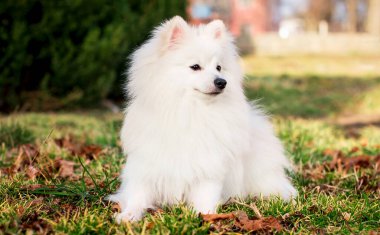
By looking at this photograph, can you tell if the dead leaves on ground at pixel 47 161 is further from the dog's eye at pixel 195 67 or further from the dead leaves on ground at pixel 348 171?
the dead leaves on ground at pixel 348 171

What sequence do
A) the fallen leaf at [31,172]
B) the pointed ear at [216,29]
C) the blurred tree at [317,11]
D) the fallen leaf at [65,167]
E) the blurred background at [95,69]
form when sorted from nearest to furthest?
the pointed ear at [216,29] → the fallen leaf at [31,172] → the fallen leaf at [65,167] → the blurred background at [95,69] → the blurred tree at [317,11]

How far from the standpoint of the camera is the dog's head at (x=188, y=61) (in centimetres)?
330

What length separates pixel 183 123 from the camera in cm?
330

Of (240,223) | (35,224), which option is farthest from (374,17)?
(35,224)

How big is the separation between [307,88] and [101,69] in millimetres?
6608

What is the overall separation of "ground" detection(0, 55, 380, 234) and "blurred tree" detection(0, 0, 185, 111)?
507 mm

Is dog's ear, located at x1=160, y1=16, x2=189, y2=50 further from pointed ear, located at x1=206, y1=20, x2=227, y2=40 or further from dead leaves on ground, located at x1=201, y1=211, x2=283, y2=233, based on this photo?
dead leaves on ground, located at x1=201, y1=211, x2=283, y2=233

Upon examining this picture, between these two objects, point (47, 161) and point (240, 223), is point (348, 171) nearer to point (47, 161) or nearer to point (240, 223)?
point (240, 223)

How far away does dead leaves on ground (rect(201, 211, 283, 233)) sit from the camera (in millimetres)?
2895

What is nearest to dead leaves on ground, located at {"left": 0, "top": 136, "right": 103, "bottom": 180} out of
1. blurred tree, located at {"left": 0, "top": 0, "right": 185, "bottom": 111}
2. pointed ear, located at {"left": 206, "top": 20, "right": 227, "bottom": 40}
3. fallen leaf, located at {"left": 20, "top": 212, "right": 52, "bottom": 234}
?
fallen leaf, located at {"left": 20, "top": 212, "right": 52, "bottom": 234}

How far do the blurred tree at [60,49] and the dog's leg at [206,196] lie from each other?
5089mm

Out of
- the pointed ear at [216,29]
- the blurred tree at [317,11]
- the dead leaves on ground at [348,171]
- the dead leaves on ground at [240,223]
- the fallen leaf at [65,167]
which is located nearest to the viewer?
the dead leaves on ground at [240,223]

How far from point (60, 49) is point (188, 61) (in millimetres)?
5220

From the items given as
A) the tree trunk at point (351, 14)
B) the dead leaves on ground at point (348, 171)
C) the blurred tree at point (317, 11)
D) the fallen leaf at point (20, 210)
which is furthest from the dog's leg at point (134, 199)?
the blurred tree at point (317, 11)
